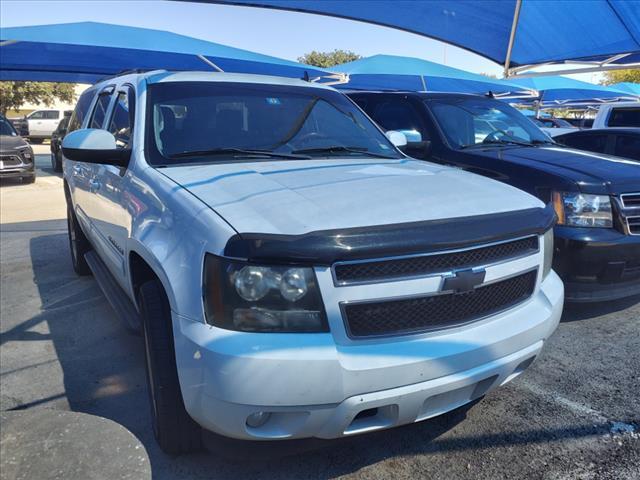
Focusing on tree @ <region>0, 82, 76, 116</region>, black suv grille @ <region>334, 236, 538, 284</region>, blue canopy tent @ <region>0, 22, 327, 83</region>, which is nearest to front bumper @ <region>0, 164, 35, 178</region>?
blue canopy tent @ <region>0, 22, 327, 83</region>

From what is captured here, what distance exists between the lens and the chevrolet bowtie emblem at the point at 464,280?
77.5 inches

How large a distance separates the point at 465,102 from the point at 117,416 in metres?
4.51

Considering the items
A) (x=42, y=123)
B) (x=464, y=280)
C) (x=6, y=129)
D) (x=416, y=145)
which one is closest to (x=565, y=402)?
(x=464, y=280)

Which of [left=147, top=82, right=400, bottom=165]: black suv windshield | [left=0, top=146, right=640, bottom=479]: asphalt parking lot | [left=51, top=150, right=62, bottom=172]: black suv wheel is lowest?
[left=51, top=150, right=62, bottom=172]: black suv wheel

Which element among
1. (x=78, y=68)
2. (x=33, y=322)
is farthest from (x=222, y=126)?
(x=78, y=68)

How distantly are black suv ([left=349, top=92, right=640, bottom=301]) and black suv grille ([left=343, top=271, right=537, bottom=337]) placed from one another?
183 cm

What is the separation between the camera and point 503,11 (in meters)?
10.1

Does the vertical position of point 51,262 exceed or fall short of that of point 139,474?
it falls short

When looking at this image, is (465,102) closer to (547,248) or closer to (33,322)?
(547,248)

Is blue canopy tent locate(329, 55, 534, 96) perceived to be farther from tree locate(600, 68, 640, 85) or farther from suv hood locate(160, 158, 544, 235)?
tree locate(600, 68, 640, 85)

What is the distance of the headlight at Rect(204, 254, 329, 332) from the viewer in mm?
1821

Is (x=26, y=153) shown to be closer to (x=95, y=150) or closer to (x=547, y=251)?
(x=95, y=150)

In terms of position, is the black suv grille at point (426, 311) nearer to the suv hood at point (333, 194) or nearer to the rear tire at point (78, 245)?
the suv hood at point (333, 194)

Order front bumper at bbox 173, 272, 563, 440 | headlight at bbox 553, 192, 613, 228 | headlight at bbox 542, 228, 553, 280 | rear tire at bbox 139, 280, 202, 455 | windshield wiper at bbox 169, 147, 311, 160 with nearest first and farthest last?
front bumper at bbox 173, 272, 563, 440, rear tire at bbox 139, 280, 202, 455, headlight at bbox 542, 228, 553, 280, windshield wiper at bbox 169, 147, 311, 160, headlight at bbox 553, 192, 613, 228
